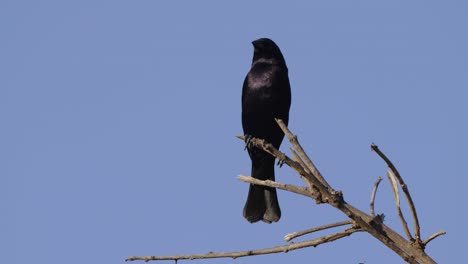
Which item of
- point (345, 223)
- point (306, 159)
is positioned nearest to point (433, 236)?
point (345, 223)

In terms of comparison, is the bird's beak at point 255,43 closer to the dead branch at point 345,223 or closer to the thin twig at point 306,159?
the thin twig at point 306,159

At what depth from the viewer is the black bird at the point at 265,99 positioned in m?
6.81

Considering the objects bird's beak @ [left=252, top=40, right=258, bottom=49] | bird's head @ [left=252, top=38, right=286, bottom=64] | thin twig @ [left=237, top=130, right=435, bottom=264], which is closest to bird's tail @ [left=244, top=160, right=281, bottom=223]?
bird's head @ [left=252, top=38, right=286, bottom=64]

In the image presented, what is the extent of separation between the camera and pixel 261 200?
5938 mm

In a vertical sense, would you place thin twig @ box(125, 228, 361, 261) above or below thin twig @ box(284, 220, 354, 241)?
below

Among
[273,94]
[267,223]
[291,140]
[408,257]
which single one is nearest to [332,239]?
[408,257]

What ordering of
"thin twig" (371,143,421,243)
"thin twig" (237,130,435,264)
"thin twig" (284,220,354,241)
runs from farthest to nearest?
"thin twig" (284,220,354,241) < "thin twig" (371,143,421,243) < "thin twig" (237,130,435,264)

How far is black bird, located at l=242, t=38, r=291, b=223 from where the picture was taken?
681 cm

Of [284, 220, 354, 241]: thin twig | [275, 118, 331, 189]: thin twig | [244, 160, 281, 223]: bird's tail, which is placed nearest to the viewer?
[284, 220, 354, 241]: thin twig

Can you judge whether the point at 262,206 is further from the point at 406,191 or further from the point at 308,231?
the point at 406,191

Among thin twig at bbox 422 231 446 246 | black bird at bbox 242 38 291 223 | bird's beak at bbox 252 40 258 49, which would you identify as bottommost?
thin twig at bbox 422 231 446 246

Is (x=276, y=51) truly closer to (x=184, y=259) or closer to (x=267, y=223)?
(x=267, y=223)

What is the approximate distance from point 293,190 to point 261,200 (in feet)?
11.2

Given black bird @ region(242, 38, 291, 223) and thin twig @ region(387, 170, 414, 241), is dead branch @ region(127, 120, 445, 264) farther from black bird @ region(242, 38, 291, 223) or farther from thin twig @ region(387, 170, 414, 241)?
black bird @ region(242, 38, 291, 223)
